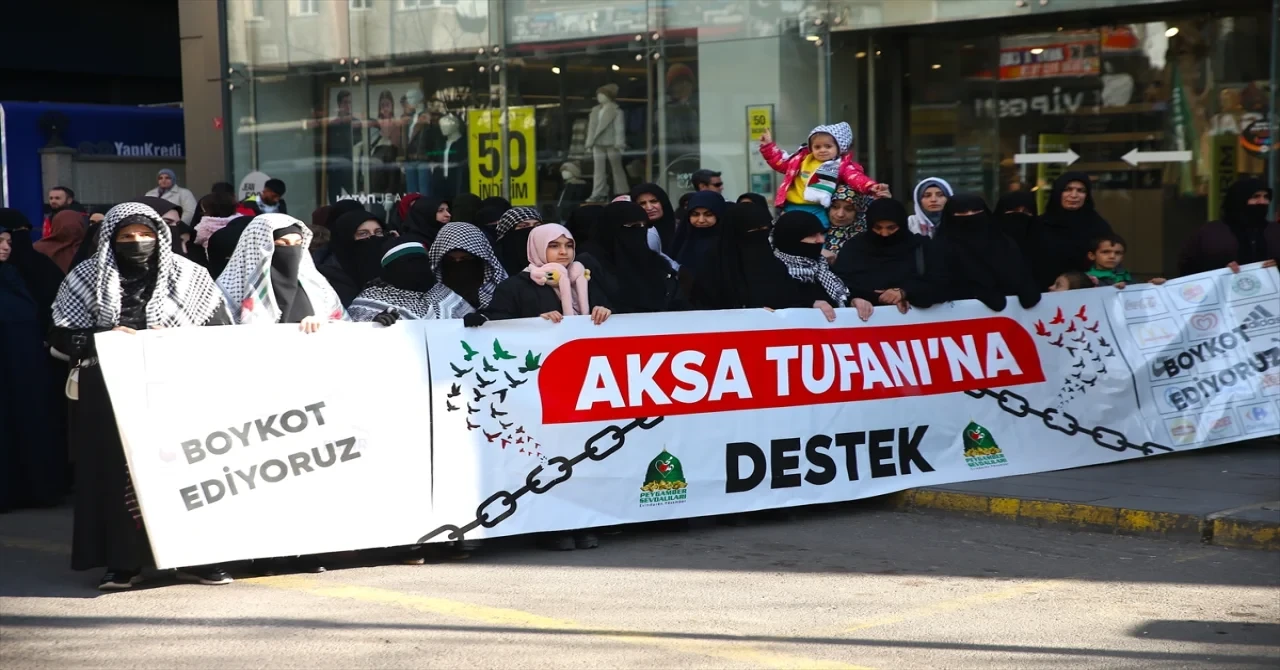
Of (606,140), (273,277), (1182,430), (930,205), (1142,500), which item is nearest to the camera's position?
(273,277)

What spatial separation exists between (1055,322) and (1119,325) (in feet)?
1.76

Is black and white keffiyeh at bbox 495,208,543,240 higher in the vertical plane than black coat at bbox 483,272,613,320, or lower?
higher

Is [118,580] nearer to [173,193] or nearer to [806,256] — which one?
[806,256]

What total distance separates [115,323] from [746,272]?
11.8 feet

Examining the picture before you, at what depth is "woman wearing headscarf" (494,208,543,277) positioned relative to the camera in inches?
400

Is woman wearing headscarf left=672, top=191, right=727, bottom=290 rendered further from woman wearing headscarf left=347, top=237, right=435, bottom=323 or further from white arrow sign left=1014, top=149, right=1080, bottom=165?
white arrow sign left=1014, top=149, right=1080, bottom=165

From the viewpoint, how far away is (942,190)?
1084 cm

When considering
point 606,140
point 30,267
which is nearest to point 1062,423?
point 30,267

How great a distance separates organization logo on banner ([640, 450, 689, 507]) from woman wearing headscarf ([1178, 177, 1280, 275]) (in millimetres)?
4592

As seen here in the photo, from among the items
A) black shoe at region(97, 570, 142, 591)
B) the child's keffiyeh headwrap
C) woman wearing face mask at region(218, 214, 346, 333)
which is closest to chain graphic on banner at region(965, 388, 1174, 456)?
the child's keffiyeh headwrap

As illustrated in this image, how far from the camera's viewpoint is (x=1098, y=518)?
26.6 feet

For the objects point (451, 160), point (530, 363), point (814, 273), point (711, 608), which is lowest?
point (711, 608)

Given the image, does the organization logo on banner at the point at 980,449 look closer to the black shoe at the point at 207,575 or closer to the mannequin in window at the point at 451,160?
the black shoe at the point at 207,575

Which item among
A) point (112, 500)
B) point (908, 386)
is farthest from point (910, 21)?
point (112, 500)
